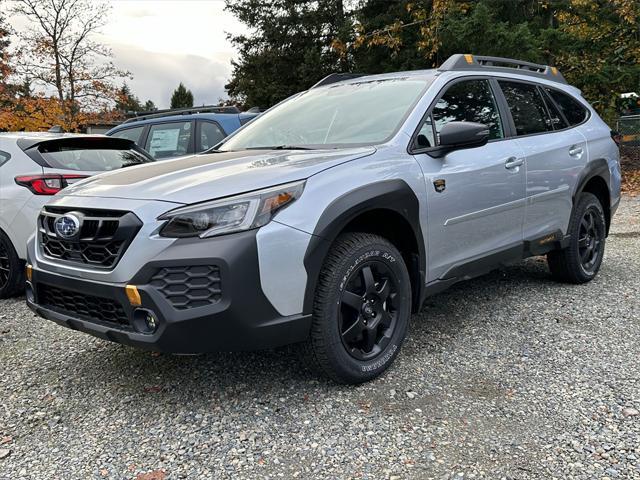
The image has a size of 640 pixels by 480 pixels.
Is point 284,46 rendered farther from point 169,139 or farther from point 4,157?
point 4,157

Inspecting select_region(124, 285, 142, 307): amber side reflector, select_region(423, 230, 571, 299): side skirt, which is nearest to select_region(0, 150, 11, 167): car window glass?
select_region(124, 285, 142, 307): amber side reflector

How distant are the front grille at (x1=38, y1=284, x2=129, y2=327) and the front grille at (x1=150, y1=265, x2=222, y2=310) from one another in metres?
0.27

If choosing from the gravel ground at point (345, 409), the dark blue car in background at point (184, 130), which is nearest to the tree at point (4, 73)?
the dark blue car in background at point (184, 130)

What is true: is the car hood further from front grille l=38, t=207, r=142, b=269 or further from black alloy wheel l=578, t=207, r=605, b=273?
black alloy wheel l=578, t=207, r=605, b=273

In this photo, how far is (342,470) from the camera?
230cm

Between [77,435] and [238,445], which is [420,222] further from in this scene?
[77,435]

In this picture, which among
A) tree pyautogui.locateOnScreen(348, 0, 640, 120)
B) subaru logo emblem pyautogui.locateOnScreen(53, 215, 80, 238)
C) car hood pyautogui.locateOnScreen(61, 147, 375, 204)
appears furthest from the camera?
tree pyautogui.locateOnScreen(348, 0, 640, 120)

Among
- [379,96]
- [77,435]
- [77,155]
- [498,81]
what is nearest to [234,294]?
[77,435]

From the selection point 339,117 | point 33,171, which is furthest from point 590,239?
point 33,171

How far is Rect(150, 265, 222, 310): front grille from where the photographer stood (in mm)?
2439

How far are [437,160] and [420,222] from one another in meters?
0.43

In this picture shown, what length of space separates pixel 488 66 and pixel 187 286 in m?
2.96

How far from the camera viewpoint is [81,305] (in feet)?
9.05

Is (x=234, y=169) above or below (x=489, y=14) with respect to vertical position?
below
